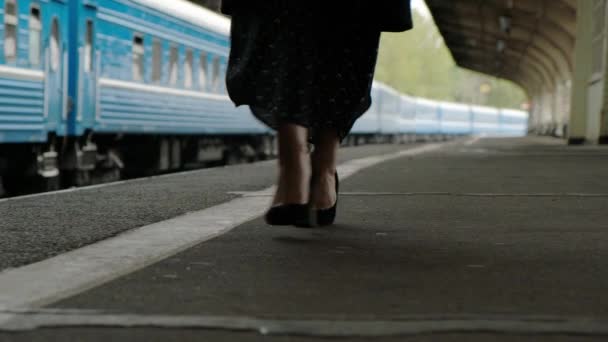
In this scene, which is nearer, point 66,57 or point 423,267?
point 423,267

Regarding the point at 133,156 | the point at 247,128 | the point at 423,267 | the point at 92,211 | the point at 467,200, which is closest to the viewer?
the point at 423,267

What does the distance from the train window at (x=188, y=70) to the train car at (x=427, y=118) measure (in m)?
41.0

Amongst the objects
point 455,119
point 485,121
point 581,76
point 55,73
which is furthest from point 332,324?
point 485,121

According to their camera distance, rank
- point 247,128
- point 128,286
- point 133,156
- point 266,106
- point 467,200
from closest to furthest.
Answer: point 128,286 → point 266,106 → point 467,200 → point 133,156 → point 247,128

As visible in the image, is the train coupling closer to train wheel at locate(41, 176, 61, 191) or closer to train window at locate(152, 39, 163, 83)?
train wheel at locate(41, 176, 61, 191)

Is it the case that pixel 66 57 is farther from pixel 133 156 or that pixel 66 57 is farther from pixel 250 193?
pixel 250 193

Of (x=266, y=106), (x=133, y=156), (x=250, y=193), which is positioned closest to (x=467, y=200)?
(x=250, y=193)

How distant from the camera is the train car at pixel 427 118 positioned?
5956 centimetres

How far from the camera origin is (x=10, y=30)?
11.4 m

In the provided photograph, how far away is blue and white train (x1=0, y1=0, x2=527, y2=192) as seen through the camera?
1198 cm

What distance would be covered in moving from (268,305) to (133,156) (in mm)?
14106

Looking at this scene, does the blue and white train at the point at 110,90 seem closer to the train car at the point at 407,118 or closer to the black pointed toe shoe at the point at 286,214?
the black pointed toe shoe at the point at 286,214

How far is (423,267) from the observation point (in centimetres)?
352

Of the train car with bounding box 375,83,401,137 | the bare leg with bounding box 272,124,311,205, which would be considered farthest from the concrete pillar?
the bare leg with bounding box 272,124,311,205
